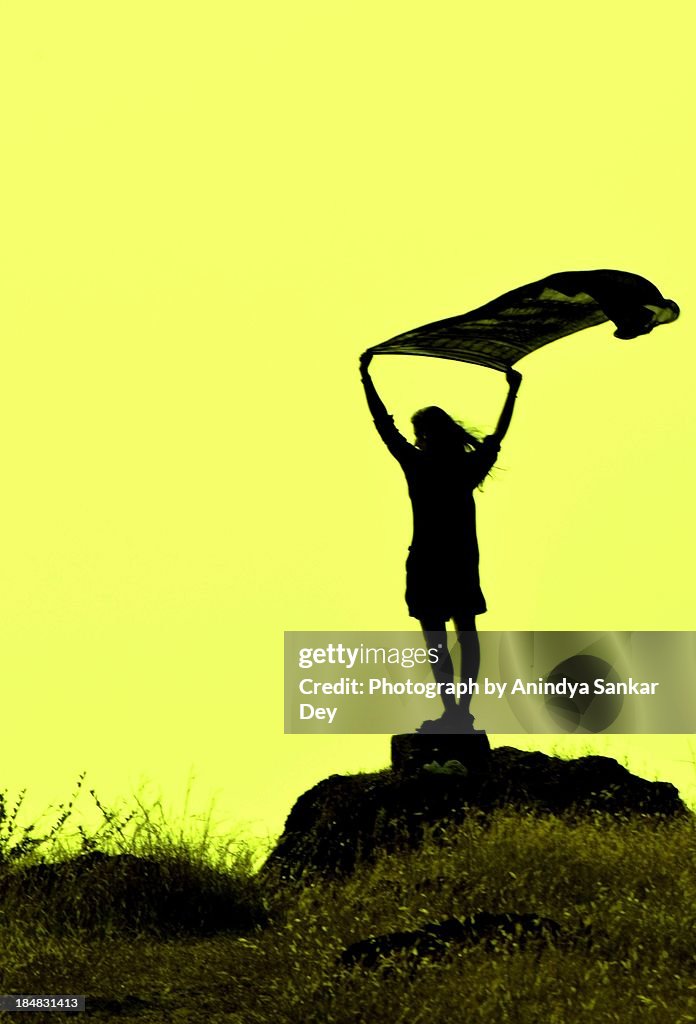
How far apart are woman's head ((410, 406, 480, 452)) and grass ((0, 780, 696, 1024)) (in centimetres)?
309

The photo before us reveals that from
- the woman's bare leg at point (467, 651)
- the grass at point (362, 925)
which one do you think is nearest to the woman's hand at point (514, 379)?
the woman's bare leg at point (467, 651)

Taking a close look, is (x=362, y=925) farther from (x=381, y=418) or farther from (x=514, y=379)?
(x=514, y=379)

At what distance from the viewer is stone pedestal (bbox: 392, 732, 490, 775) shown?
11727mm

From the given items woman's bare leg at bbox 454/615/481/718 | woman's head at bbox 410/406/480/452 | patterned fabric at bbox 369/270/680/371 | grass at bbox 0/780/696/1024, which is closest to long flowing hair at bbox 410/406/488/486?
woman's head at bbox 410/406/480/452

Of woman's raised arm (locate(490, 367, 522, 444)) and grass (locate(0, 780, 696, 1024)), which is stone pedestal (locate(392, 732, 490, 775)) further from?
woman's raised arm (locate(490, 367, 522, 444))

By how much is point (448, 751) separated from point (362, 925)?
2.94 metres

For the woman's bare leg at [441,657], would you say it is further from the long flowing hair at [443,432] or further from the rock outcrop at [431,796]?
the long flowing hair at [443,432]

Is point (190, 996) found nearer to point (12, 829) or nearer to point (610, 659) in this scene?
point (12, 829)

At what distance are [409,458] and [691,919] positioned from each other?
4522 millimetres

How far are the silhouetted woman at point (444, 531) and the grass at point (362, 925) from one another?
137 centimetres

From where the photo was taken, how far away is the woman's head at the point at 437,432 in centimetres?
1184

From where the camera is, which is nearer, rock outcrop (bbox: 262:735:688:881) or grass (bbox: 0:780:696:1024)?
grass (bbox: 0:780:696:1024)

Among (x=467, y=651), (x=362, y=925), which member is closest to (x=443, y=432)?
(x=467, y=651)

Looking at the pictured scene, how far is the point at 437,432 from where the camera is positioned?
467 inches
